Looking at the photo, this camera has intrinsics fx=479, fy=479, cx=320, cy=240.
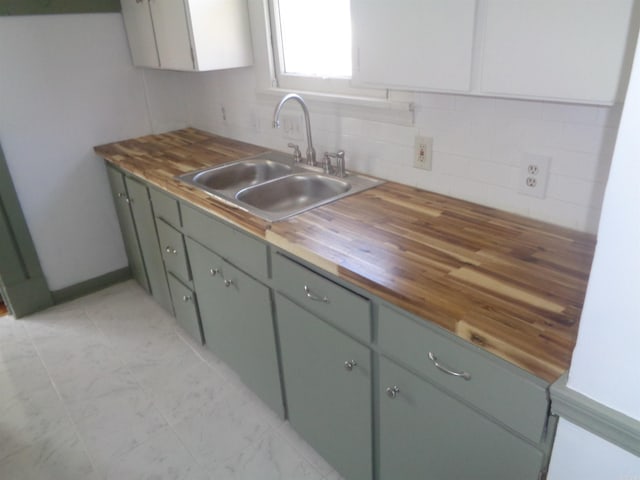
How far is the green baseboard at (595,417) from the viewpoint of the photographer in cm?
77

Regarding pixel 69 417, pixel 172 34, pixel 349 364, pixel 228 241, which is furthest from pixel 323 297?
pixel 172 34

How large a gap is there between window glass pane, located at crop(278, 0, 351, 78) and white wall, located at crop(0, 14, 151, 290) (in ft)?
3.68

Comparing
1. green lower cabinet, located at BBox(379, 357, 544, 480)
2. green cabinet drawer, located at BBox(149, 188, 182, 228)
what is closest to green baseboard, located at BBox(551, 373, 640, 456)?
green lower cabinet, located at BBox(379, 357, 544, 480)

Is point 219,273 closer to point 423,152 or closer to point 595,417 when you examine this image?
point 423,152

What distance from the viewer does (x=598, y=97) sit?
1.01m

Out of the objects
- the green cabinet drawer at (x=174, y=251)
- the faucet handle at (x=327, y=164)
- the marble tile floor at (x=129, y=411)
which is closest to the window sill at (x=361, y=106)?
the faucet handle at (x=327, y=164)

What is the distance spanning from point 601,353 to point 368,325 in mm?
595

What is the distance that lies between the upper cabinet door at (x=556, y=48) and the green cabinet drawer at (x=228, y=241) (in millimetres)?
874

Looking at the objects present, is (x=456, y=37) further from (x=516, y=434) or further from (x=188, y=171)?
(x=188, y=171)

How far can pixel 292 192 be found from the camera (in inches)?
81.9

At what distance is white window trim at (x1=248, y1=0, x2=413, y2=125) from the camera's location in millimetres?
1754

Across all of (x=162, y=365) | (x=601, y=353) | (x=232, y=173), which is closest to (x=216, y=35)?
(x=232, y=173)

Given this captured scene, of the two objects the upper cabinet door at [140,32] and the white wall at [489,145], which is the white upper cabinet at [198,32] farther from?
the white wall at [489,145]

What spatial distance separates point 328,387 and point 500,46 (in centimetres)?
110
